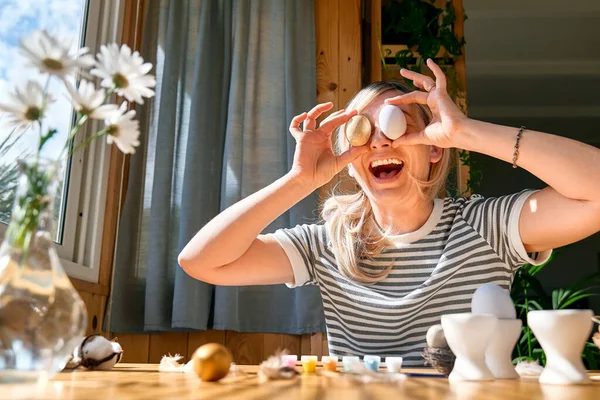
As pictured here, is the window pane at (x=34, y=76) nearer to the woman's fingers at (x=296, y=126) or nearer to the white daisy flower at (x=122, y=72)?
the woman's fingers at (x=296, y=126)

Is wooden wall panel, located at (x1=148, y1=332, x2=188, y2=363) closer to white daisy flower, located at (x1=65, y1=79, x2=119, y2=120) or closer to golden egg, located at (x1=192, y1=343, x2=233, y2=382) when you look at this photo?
golden egg, located at (x1=192, y1=343, x2=233, y2=382)

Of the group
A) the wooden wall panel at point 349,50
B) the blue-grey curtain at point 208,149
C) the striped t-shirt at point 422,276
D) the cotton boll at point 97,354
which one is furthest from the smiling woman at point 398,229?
the wooden wall panel at point 349,50

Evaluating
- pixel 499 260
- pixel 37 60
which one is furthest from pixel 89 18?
pixel 37 60

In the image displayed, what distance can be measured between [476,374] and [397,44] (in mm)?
2214

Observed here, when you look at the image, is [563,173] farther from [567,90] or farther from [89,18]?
[567,90]

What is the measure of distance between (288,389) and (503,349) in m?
0.29

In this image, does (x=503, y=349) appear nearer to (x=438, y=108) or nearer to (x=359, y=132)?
(x=438, y=108)

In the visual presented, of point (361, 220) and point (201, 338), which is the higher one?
point (361, 220)

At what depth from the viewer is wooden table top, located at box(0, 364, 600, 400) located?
1.81ft

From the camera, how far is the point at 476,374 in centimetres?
71

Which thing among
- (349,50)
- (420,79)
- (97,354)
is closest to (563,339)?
(97,354)

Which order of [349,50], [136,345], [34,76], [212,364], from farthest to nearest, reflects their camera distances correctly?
[349,50] → [136,345] → [34,76] → [212,364]

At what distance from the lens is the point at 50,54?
55 cm

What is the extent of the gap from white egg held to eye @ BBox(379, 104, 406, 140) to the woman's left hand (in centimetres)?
2
